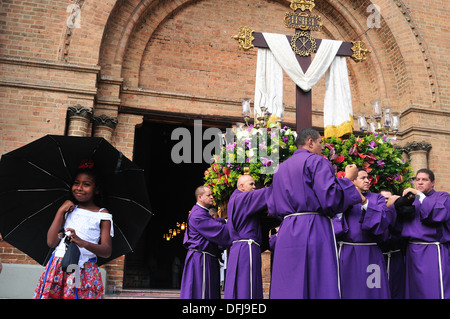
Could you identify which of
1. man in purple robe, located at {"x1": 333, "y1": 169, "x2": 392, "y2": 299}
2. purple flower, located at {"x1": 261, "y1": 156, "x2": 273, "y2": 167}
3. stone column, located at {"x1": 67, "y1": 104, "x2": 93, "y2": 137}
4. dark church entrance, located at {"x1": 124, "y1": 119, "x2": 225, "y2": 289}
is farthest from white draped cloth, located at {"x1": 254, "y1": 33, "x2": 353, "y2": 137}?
dark church entrance, located at {"x1": 124, "y1": 119, "x2": 225, "y2": 289}

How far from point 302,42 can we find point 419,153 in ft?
22.1

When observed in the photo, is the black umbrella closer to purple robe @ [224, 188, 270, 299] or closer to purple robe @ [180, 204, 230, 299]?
purple robe @ [224, 188, 270, 299]

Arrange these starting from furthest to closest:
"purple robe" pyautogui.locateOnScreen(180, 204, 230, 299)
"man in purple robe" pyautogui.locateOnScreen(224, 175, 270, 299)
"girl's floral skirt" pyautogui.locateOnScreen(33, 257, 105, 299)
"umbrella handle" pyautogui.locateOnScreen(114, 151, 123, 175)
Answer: "purple robe" pyautogui.locateOnScreen(180, 204, 230, 299)
"man in purple robe" pyautogui.locateOnScreen(224, 175, 270, 299)
"umbrella handle" pyautogui.locateOnScreen(114, 151, 123, 175)
"girl's floral skirt" pyautogui.locateOnScreen(33, 257, 105, 299)

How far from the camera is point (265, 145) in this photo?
6.59 metres

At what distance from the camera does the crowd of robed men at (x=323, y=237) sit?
16.1 ft

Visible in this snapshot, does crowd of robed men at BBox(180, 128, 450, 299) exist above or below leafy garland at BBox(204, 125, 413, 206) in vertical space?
below

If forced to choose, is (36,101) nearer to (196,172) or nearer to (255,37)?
(255,37)

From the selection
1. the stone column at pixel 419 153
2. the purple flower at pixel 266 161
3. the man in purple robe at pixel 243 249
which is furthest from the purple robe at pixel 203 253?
the stone column at pixel 419 153

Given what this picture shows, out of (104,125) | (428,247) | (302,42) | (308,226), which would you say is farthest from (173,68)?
(308,226)

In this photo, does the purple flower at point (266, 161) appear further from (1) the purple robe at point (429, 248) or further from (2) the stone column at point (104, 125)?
(2) the stone column at point (104, 125)

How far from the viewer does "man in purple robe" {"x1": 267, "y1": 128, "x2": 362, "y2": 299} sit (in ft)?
15.8

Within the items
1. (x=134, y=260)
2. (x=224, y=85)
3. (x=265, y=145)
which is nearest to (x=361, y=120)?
(x=265, y=145)

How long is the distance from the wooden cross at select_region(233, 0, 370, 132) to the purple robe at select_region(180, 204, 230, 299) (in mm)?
2122

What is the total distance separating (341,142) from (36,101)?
7.19 m
